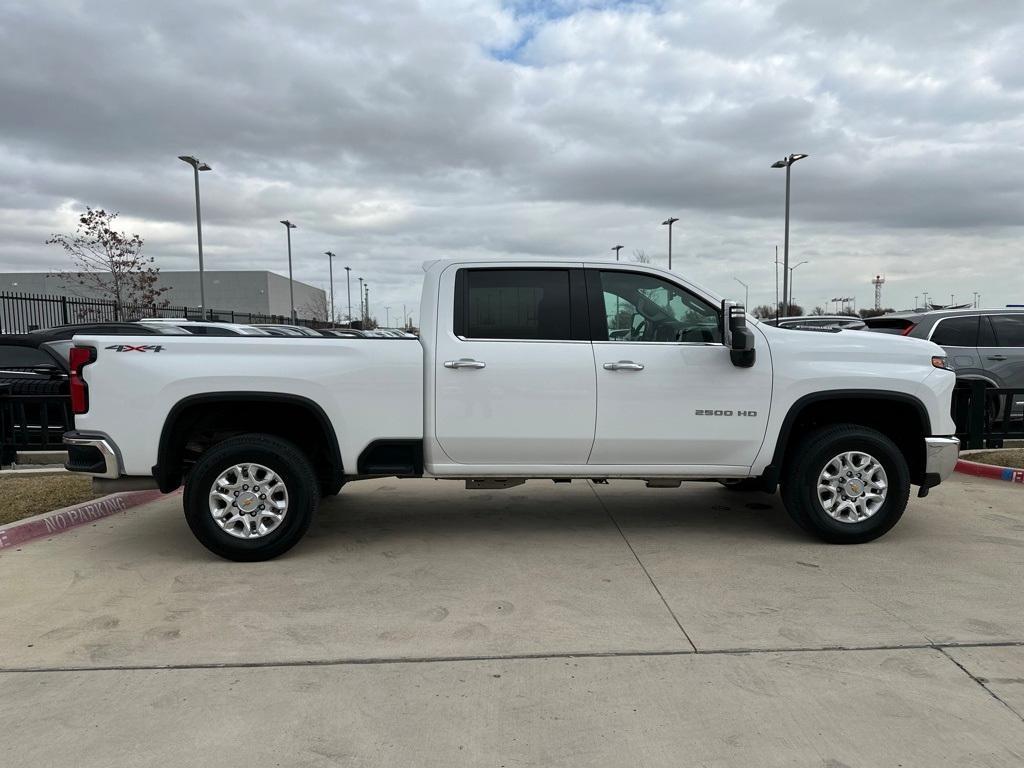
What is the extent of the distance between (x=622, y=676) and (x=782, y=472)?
2578 mm

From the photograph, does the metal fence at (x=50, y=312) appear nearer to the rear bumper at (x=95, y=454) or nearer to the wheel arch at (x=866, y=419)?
the rear bumper at (x=95, y=454)

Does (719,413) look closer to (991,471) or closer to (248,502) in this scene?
(248,502)

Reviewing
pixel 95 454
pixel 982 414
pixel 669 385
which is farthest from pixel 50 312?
pixel 982 414

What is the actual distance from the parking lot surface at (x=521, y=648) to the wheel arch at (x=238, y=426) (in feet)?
1.96

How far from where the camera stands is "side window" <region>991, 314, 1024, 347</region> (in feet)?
32.0

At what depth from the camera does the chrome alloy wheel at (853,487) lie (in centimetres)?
516

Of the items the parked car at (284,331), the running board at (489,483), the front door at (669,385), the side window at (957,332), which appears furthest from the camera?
the parked car at (284,331)

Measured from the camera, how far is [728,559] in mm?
4973

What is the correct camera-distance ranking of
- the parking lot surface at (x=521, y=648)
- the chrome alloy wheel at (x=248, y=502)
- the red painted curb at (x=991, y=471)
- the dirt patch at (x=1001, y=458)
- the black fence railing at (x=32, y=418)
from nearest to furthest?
the parking lot surface at (x=521, y=648) < the chrome alloy wheel at (x=248, y=502) < the red painted curb at (x=991, y=471) < the dirt patch at (x=1001, y=458) < the black fence railing at (x=32, y=418)

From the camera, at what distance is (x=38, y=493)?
6516 millimetres

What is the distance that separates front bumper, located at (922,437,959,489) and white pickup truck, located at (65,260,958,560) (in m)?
0.01

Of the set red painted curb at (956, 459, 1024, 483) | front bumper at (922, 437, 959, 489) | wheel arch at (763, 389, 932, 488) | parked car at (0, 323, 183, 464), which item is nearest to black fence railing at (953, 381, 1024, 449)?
red painted curb at (956, 459, 1024, 483)

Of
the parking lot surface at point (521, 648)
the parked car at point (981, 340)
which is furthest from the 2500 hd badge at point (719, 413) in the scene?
the parked car at point (981, 340)

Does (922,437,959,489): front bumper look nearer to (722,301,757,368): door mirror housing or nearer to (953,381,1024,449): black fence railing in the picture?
(722,301,757,368): door mirror housing
